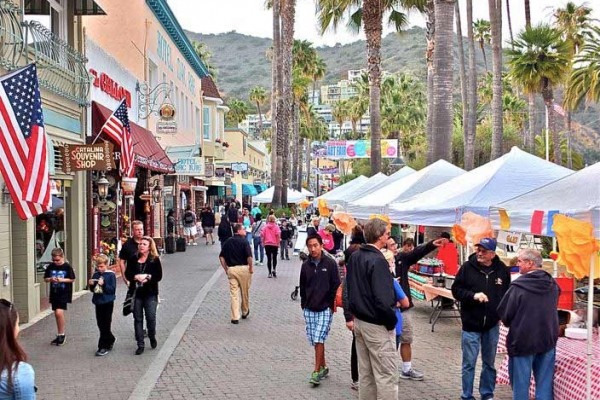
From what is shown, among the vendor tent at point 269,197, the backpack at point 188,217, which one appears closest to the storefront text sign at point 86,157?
the backpack at point 188,217

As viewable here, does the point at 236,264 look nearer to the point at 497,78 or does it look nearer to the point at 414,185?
the point at 414,185

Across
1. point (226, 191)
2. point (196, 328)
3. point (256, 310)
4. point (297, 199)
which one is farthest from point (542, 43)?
point (226, 191)

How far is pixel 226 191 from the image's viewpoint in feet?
205

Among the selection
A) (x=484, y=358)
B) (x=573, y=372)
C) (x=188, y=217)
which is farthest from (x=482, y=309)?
(x=188, y=217)

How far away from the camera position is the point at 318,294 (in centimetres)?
829

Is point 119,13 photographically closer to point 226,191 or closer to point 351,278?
point 351,278

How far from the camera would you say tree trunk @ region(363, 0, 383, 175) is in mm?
28484

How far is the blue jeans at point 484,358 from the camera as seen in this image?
289 inches

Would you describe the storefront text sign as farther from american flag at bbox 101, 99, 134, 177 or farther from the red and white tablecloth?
the red and white tablecloth

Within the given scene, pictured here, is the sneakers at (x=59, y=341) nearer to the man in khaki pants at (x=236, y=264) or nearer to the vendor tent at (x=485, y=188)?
the man in khaki pants at (x=236, y=264)

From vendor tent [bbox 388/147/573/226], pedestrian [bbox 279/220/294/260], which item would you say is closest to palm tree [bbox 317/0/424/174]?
pedestrian [bbox 279/220/294/260]

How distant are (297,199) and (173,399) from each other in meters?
34.7

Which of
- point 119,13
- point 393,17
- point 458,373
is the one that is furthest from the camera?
point 393,17

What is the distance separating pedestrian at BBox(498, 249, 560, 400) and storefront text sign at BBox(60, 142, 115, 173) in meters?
10.2
